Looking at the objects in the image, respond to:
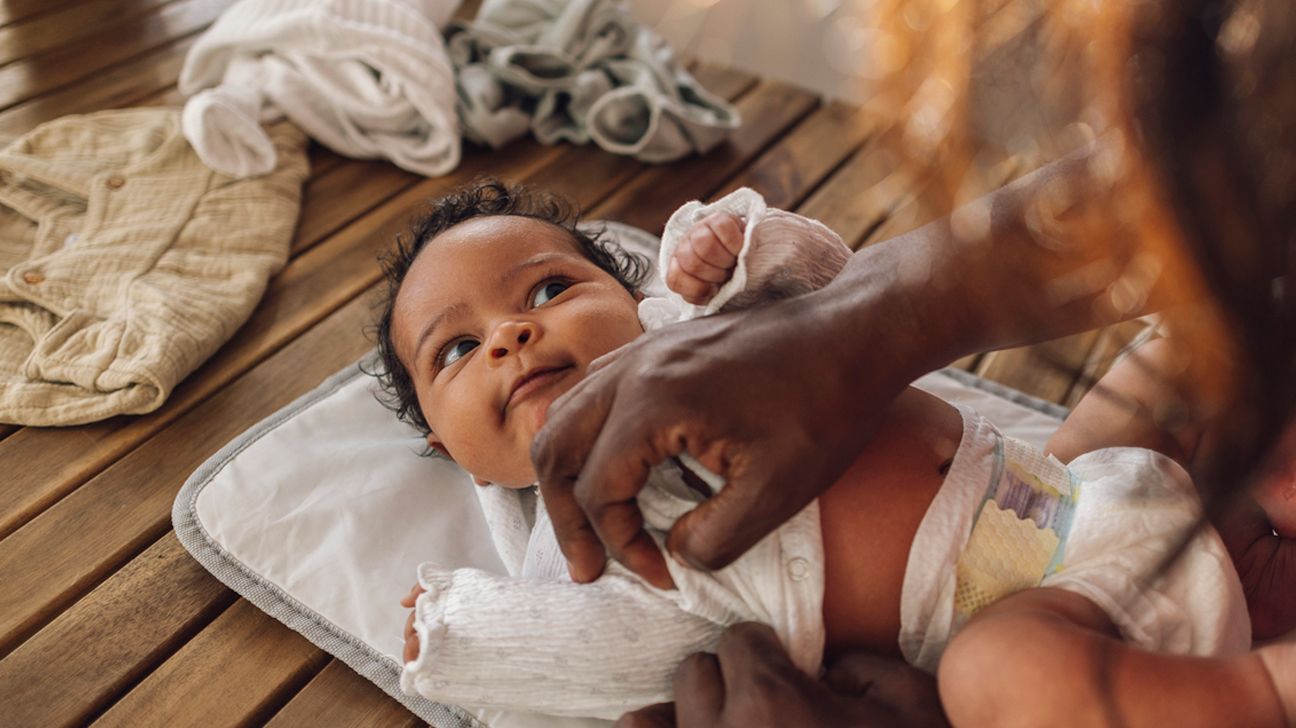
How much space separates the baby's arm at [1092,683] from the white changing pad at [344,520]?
1.24ft

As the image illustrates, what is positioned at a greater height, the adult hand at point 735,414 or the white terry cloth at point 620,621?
the adult hand at point 735,414

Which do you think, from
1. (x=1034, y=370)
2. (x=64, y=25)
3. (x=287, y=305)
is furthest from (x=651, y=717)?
(x=64, y=25)

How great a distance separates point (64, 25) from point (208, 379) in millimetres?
1138

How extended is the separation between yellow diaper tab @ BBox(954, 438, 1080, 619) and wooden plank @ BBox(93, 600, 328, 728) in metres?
→ 0.64

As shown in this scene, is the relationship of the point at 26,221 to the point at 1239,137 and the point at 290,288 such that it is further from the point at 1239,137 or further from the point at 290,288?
the point at 1239,137

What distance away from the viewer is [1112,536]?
0.83 meters

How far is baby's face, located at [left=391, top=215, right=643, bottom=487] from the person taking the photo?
38.9 inches

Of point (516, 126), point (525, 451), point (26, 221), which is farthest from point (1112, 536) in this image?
point (26, 221)

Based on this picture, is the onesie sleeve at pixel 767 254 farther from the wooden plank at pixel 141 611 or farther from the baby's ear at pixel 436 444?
the wooden plank at pixel 141 611

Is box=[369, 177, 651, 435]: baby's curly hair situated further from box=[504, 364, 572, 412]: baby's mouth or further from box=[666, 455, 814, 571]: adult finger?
box=[666, 455, 814, 571]: adult finger

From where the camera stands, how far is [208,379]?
4.47 feet

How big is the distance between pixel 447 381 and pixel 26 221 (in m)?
0.93

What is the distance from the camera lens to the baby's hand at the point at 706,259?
881 mm

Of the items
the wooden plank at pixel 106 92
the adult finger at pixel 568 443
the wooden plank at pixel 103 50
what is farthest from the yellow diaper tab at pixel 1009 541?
the wooden plank at pixel 103 50
